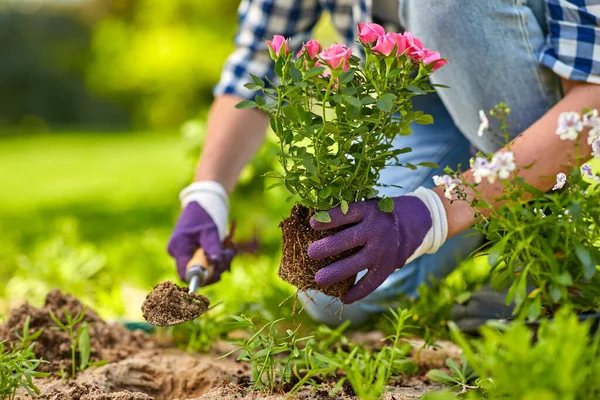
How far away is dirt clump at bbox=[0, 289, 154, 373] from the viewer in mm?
1888

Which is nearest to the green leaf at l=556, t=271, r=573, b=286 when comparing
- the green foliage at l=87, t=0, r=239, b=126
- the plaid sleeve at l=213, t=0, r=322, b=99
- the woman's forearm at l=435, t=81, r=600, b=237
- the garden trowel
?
the woman's forearm at l=435, t=81, r=600, b=237

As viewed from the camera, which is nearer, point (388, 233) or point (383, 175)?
point (388, 233)

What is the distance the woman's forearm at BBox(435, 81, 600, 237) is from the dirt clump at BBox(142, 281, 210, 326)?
68 centimetres

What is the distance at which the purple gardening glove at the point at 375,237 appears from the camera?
1.52 metres

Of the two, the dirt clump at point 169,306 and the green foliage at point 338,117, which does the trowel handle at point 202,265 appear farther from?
the green foliage at point 338,117

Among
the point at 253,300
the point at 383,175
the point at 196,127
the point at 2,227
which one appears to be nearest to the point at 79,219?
the point at 2,227

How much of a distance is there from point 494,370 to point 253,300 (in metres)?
1.53

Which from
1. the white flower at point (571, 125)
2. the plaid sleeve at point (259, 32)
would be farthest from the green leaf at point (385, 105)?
the plaid sleeve at point (259, 32)

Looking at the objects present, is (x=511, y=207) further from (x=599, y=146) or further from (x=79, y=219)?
(x=79, y=219)

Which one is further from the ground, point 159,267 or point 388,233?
point 159,267

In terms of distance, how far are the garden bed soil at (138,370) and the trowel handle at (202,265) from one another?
0.23 meters

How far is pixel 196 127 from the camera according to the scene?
137 inches

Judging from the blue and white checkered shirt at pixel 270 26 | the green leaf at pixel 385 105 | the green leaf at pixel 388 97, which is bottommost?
the green leaf at pixel 385 105

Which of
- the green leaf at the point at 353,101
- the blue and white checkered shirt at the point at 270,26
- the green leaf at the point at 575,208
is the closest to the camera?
the green leaf at the point at 575,208
